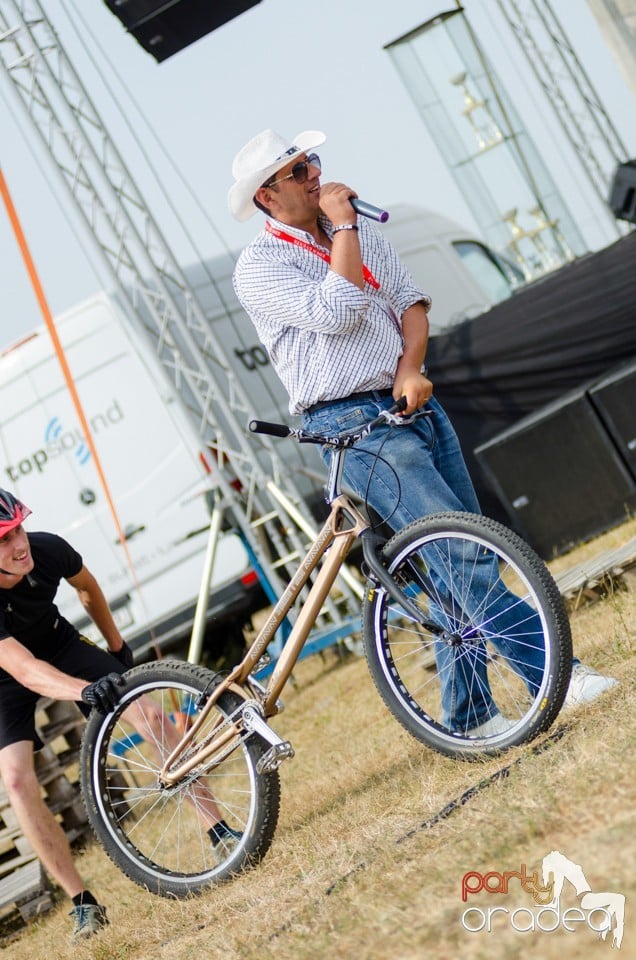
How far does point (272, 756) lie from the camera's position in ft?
11.9

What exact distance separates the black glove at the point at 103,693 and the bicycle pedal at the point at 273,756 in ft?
1.74

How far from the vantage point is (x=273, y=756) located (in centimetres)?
362

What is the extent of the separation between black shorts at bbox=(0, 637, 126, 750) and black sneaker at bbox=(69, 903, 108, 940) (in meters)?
0.61

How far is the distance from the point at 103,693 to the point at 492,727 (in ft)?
3.96

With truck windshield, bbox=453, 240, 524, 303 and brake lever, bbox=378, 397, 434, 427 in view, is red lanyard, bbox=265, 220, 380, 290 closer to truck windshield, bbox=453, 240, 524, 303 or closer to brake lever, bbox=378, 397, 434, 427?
brake lever, bbox=378, 397, 434, 427

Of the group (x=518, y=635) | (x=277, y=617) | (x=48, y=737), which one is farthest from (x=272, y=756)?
(x=48, y=737)

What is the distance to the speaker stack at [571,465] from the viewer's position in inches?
303

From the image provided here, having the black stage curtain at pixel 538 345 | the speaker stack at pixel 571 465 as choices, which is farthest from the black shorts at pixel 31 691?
the black stage curtain at pixel 538 345

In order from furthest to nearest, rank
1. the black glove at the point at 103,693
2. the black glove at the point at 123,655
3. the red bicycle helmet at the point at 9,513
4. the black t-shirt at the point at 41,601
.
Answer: the black glove at the point at 123,655 → the black t-shirt at the point at 41,601 → the red bicycle helmet at the point at 9,513 → the black glove at the point at 103,693

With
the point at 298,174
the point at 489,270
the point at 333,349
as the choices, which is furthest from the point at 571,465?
the point at 298,174

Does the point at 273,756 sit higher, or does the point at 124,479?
the point at 124,479

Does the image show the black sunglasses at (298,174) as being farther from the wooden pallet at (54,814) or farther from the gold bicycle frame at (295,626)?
the wooden pallet at (54,814)

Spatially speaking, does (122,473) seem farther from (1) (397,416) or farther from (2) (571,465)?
(1) (397,416)

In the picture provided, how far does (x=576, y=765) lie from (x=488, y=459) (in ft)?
17.5
